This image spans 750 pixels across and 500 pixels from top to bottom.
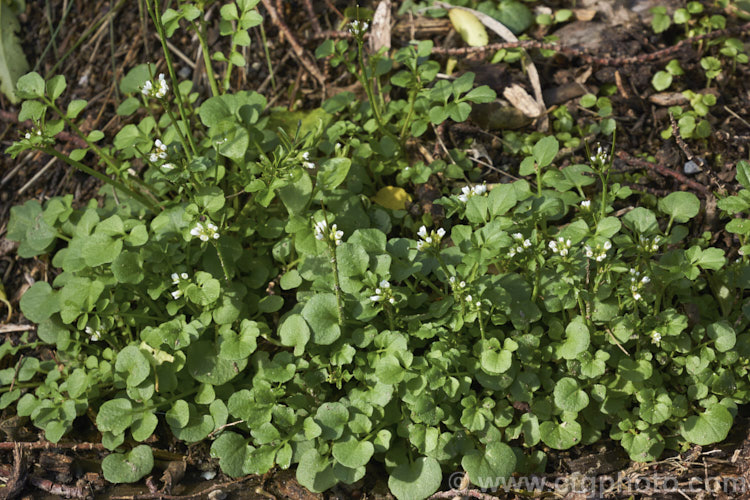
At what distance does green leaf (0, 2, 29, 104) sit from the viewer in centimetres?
413

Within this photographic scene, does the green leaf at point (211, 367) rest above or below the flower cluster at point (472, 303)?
below

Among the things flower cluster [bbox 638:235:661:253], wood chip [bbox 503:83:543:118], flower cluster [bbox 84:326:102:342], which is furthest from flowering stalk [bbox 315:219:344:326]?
wood chip [bbox 503:83:543:118]

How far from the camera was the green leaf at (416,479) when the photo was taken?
2457mm

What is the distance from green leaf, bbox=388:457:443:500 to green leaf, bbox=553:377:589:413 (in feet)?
1.73

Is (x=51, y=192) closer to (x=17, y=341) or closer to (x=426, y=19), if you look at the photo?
(x=17, y=341)

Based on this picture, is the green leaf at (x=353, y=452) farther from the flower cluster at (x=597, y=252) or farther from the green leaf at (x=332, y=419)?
the flower cluster at (x=597, y=252)

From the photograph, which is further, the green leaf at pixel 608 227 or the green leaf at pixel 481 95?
the green leaf at pixel 481 95

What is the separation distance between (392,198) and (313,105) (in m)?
0.89

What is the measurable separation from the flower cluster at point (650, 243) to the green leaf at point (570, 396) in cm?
58

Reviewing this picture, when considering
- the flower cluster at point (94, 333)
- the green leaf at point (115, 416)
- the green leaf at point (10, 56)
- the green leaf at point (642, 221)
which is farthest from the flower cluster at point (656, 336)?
the green leaf at point (10, 56)

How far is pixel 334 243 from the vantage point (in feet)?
7.87

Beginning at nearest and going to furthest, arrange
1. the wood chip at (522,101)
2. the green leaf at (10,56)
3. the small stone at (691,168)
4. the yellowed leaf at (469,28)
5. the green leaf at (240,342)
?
the green leaf at (240,342), the small stone at (691,168), the wood chip at (522,101), the yellowed leaf at (469,28), the green leaf at (10,56)

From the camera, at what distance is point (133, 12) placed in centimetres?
425

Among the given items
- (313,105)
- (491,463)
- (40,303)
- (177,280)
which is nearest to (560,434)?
(491,463)
